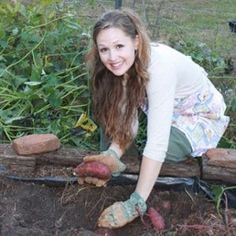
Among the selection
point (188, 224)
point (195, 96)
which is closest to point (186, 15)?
point (195, 96)

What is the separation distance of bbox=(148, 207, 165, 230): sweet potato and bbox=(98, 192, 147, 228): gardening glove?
0.15ft

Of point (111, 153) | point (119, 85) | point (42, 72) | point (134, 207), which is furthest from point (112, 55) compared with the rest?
point (42, 72)

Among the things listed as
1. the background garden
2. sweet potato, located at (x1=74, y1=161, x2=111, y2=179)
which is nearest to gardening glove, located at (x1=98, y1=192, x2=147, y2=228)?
sweet potato, located at (x1=74, y1=161, x2=111, y2=179)

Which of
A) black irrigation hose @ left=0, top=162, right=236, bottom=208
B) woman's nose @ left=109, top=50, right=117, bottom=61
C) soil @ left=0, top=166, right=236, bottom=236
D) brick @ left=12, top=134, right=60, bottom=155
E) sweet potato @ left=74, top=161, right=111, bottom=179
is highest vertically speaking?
woman's nose @ left=109, top=50, right=117, bottom=61

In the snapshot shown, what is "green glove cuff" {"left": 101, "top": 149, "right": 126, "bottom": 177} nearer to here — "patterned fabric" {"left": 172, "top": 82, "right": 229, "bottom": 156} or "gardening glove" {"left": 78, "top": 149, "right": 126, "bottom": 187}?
"gardening glove" {"left": 78, "top": 149, "right": 126, "bottom": 187}

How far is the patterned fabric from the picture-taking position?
2336 mm

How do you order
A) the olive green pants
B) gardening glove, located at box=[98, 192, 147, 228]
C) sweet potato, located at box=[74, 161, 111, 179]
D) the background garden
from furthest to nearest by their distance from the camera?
the background garden < the olive green pants < sweet potato, located at box=[74, 161, 111, 179] < gardening glove, located at box=[98, 192, 147, 228]

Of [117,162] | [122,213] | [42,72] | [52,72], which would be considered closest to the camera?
[122,213]

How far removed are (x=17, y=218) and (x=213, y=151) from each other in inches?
32.6

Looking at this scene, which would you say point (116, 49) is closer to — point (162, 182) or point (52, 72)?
point (162, 182)

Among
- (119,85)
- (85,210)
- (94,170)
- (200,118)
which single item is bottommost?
(85,210)

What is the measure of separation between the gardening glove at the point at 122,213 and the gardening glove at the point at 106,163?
23 centimetres

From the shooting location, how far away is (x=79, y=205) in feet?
7.24

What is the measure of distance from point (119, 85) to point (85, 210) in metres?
0.49
